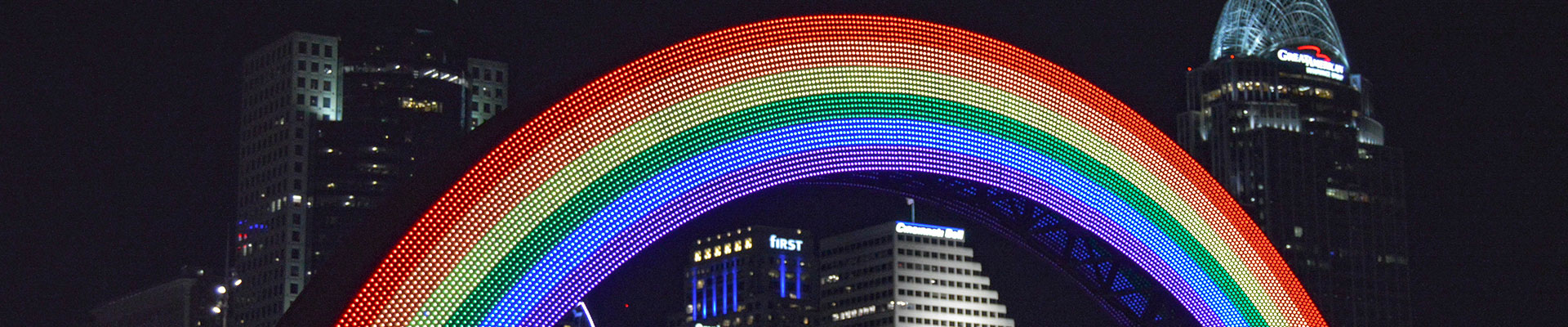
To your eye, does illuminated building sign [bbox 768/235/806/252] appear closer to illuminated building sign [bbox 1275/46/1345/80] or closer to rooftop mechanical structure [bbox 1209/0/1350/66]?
rooftop mechanical structure [bbox 1209/0/1350/66]

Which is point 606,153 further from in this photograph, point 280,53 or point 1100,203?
point 280,53

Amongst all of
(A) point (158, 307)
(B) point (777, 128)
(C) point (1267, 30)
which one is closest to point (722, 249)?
(A) point (158, 307)

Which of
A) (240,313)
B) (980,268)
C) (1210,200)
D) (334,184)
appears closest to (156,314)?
(240,313)

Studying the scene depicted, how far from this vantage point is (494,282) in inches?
1093

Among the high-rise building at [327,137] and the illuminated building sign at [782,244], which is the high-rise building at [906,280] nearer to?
the illuminated building sign at [782,244]

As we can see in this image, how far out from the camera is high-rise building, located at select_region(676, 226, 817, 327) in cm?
15512

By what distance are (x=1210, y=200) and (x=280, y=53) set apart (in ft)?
314

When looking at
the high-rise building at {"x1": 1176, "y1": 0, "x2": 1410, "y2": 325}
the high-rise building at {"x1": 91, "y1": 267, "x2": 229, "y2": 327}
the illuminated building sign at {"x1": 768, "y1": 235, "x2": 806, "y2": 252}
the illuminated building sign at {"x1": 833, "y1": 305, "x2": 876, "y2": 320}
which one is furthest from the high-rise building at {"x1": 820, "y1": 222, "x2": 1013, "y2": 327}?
the high-rise building at {"x1": 91, "y1": 267, "x2": 229, "y2": 327}

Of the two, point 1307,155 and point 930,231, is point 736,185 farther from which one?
point 930,231

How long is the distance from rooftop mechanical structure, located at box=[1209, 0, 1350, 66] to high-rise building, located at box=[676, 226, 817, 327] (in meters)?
41.2

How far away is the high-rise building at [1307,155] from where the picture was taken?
123562mm

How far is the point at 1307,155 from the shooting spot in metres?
126

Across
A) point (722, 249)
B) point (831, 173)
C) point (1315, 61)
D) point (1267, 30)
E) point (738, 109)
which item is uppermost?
point (1267, 30)

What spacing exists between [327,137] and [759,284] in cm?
4297
